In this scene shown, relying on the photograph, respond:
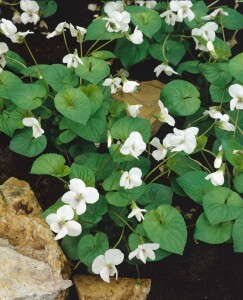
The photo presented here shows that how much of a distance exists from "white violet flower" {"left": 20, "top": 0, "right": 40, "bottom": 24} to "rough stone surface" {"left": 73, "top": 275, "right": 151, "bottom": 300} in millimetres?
1458

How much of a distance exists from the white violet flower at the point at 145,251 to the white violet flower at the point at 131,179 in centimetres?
24

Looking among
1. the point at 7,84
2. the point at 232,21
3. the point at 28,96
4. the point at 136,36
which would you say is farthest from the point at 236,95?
the point at 7,84

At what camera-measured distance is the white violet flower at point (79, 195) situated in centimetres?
221

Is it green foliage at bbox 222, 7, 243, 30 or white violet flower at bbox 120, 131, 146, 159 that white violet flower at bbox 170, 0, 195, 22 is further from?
white violet flower at bbox 120, 131, 146, 159

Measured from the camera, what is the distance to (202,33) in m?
2.98

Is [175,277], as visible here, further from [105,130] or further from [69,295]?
[105,130]

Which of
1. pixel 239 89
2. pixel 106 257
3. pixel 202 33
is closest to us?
pixel 106 257

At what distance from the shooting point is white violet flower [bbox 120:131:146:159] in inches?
91.6

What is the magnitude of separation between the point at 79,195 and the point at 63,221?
0.37 feet

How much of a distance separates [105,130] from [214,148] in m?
0.53

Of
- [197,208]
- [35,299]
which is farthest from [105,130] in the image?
[35,299]

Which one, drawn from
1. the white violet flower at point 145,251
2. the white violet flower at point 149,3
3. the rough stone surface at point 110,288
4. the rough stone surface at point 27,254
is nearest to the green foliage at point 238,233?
the white violet flower at point 145,251

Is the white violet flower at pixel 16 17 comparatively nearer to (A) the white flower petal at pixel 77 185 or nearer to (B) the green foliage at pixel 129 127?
(B) the green foliage at pixel 129 127

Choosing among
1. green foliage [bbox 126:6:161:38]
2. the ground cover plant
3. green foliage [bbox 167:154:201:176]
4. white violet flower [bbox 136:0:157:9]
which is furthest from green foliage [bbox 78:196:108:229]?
white violet flower [bbox 136:0:157:9]
